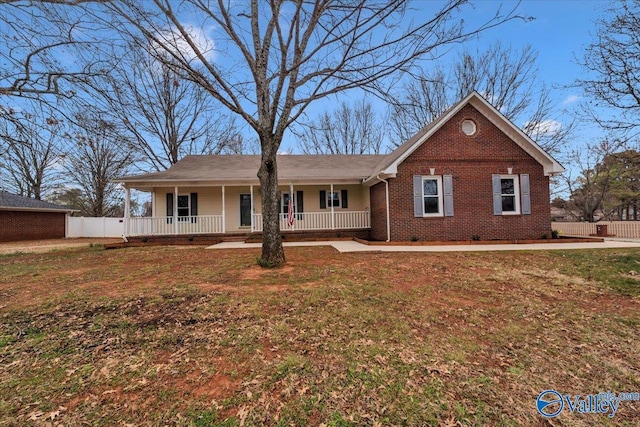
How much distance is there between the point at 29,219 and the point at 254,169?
1839 centimetres

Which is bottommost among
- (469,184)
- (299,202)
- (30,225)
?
(30,225)

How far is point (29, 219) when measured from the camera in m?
20.9

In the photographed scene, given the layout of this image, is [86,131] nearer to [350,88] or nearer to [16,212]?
[350,88]

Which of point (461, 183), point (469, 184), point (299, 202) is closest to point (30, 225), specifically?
point (299, 202)

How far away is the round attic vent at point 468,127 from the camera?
40.1ft

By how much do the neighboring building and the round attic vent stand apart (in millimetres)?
27299

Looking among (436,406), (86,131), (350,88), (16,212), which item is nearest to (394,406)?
(436,406)

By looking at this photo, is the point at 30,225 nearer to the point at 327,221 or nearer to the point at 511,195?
the point at 327,221

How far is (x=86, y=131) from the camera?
747 cm

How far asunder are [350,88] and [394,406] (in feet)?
21.4

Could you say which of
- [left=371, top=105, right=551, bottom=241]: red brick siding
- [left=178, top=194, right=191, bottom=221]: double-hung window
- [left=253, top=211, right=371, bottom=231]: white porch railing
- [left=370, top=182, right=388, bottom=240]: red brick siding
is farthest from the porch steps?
[left=371, top=105, right=551, bottom=241]: red brick siding

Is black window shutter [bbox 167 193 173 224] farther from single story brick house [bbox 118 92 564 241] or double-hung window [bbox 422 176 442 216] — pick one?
double-hung window [bbox 422 176 442 216]

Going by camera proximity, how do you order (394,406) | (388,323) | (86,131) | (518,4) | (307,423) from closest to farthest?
(307,423)
(394,406)
(388,323)
(518,4)
(86,131)

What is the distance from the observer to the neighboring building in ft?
64.1
